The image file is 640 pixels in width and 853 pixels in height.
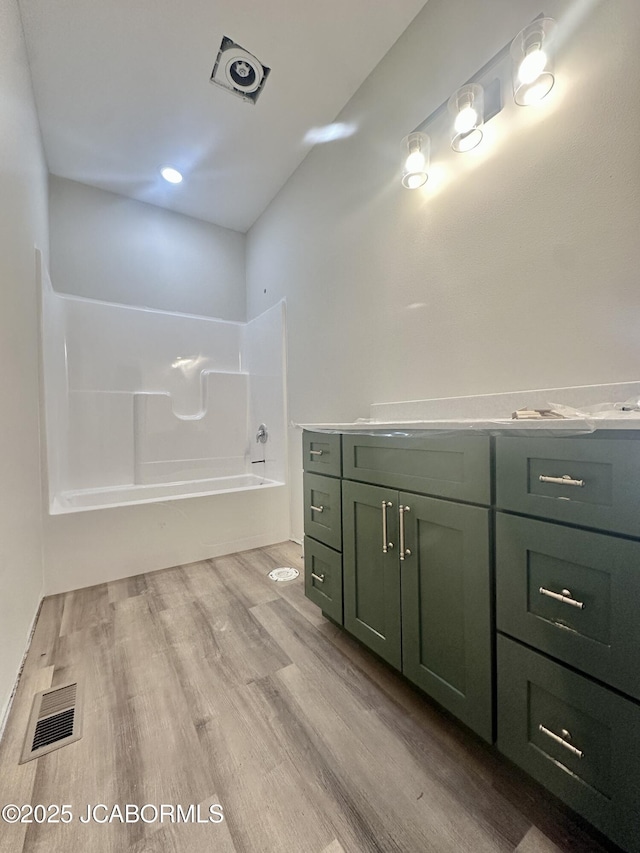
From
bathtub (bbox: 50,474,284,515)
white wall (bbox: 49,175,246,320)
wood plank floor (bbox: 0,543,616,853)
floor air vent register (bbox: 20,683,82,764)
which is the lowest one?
floor air vent register (bbox: 20,683,82,764)

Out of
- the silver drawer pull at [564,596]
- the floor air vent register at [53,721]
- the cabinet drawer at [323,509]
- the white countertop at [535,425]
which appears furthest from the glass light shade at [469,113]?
the floor air vent register at [53,721]

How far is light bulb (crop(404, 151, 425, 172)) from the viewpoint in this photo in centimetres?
144

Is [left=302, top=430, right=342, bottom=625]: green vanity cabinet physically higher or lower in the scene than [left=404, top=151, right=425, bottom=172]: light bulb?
lower

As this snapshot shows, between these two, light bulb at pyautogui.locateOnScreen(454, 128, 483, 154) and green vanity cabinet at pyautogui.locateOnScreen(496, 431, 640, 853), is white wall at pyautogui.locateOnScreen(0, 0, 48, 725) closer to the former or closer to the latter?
green vanity cabinet at pyautogui.locateOnScreen(496, 431, 640, 853)

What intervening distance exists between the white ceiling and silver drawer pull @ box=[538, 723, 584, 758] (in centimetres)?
260

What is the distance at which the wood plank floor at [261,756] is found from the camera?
2.37ft

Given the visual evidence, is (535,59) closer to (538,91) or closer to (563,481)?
(538,91)

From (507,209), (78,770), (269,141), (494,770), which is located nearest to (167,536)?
(78,770)

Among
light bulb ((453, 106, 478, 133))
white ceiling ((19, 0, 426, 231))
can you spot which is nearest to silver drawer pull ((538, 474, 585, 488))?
light bulb ((453, 106, 478, 133))

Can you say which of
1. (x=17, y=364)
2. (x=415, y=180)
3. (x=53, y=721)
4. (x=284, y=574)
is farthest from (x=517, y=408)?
(x=17, y=364)

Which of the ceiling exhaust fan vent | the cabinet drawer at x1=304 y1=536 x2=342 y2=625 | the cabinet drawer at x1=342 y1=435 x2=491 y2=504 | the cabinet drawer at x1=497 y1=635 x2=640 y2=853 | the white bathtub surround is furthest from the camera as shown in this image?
the white bathtub surround

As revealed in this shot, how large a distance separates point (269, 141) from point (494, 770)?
320 centimetres

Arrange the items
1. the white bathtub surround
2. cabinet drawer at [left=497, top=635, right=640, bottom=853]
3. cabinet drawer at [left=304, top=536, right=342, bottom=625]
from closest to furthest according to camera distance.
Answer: cabinet drawer at [left=497, top=635, right=640, bottom=853] < cabinet drawer at [left=304, top=536, right=342, bottom=625] < the white bathtub surround

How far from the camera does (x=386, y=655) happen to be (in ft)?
3.55
